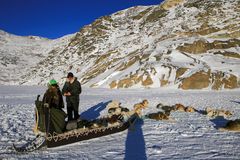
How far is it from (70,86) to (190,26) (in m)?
58.8

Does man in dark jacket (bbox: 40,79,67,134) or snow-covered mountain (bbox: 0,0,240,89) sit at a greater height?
snow-covered mountain (bbox: 0,0,240,89)

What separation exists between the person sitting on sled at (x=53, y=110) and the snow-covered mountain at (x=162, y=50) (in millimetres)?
35404

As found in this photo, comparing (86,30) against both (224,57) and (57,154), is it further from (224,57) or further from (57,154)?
(57,154)

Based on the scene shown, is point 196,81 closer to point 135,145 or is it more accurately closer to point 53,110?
point 135,145

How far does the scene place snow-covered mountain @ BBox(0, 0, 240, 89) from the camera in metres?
46.8

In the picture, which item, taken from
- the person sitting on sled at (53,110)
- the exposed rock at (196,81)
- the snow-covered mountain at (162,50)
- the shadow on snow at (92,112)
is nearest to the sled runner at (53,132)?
the person sitting on sled at (53,110)

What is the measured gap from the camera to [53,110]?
10117 mm

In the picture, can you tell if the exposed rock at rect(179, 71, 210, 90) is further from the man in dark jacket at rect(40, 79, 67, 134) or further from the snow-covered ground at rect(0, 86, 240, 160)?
the man in dark jacket at rect(40, 79, 67, 134)

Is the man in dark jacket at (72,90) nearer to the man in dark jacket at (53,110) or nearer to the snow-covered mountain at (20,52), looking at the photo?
the man in dark jacket at (53,110)

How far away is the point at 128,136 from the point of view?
11.7 metres

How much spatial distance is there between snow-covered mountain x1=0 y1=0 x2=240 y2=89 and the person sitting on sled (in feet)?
116

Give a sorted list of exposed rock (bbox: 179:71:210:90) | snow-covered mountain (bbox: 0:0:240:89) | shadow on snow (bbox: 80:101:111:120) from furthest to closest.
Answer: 1. snow-covered mountain (bbox: 0:0:240:89)
2. exposed rock (bbox: 179:71:210:90)
3. shadow on snow (bbox: 80:101:111:120)

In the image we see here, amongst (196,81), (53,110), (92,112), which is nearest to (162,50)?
(196,81)

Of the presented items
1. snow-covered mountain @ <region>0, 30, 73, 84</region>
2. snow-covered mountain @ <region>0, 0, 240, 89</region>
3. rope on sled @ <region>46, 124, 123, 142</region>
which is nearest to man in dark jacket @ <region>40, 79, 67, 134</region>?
rope on sled @ <region>46, 124, 123, 142</region>
